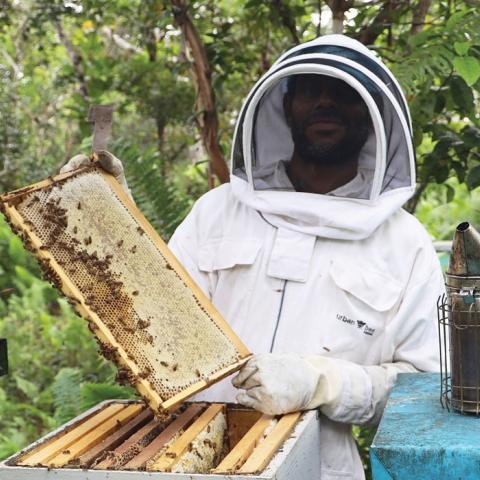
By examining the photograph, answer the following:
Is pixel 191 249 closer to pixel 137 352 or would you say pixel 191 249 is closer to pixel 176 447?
pixel 137 352

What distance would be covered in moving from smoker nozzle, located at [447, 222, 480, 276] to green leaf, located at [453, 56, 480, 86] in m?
1.17

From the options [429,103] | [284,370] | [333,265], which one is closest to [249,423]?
[284,370]

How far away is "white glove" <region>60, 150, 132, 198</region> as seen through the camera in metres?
2.36

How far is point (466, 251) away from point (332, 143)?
82 centimetres

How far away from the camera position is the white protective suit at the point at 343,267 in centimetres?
241

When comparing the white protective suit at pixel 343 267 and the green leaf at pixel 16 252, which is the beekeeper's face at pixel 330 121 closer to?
the white protective suit at pixel 343 267

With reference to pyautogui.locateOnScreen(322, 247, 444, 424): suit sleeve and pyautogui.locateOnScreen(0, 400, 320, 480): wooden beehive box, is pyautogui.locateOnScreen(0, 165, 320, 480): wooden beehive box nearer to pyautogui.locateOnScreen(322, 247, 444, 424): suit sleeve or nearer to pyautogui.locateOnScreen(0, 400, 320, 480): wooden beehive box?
pyautogui.locateOnScreen(0, 400, 320, 480): wooden beehive box

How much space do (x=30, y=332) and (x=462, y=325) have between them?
5438mm

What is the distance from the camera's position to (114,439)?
2.01 m

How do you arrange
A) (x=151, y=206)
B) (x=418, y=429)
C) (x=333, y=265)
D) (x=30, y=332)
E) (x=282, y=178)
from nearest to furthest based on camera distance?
1. (x=418, y=429)
2. (x=333, y=265)
3. (x=282, y=178)
4. (x=151, y=206)
5. (x=30, y=332)

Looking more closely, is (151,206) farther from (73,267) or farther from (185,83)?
(73,267)

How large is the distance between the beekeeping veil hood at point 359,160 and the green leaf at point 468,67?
413 mm

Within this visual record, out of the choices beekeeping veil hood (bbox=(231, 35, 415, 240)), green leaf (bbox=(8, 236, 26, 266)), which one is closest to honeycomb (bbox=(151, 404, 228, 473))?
beekeeping veil hood (bbox=(231, 35, 415, 240))

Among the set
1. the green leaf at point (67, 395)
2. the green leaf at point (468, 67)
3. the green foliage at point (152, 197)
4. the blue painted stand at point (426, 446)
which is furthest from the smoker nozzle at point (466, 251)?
the green leaf at point (67, 395)
